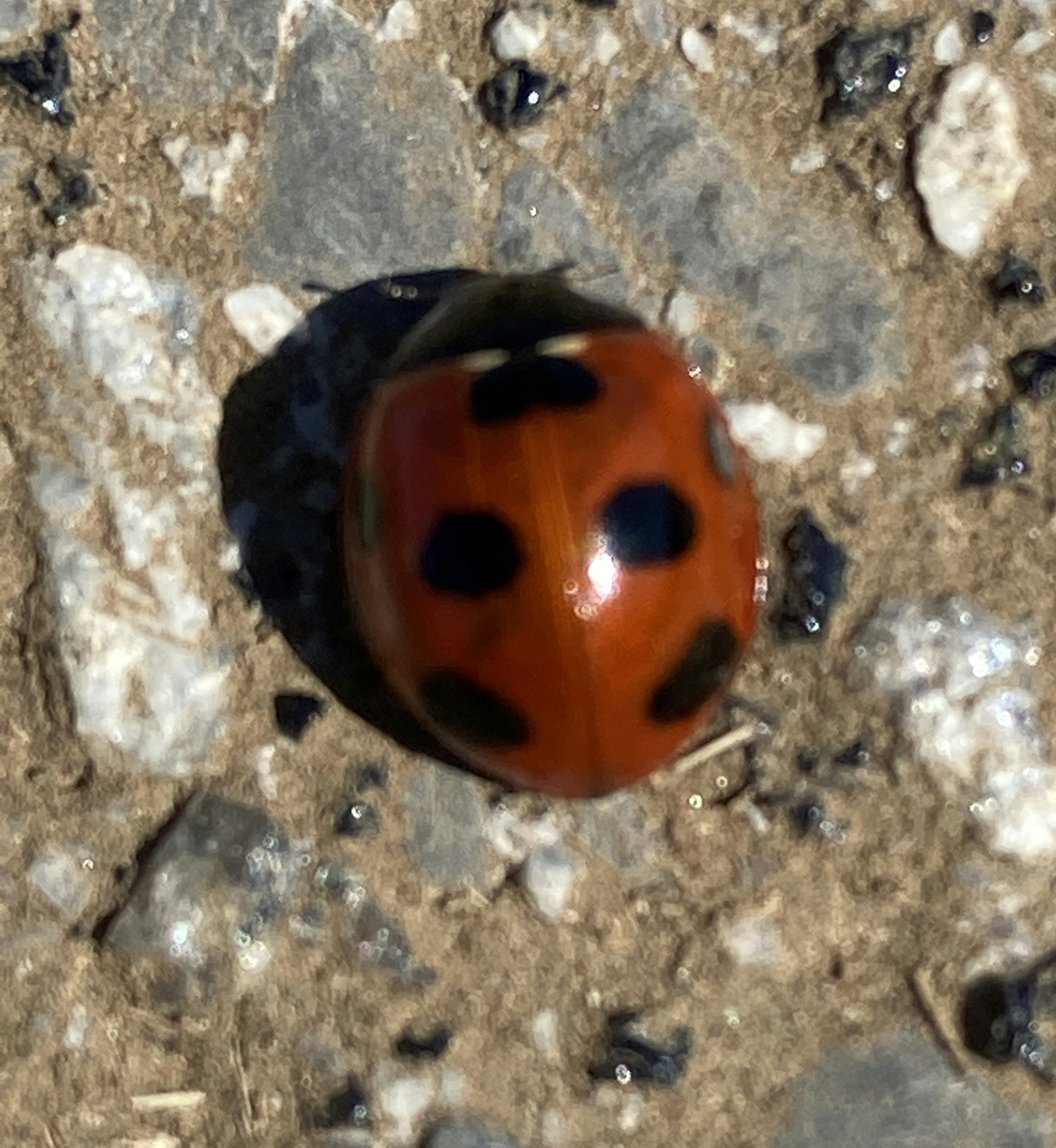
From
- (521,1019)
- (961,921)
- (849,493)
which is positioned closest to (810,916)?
(961,921)

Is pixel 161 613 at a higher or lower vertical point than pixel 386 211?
lower

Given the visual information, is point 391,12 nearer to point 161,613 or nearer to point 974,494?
point 161,613

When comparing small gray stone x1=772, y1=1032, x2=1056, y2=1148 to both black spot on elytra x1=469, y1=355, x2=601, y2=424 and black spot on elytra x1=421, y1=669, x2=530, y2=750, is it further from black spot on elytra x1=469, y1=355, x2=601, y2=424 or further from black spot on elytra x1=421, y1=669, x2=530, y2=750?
black spot on elytra x1=469, y1=355, x2=601, y2=424

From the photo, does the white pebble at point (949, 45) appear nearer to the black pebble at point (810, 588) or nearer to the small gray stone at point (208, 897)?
the black pebble at point (810, 588)

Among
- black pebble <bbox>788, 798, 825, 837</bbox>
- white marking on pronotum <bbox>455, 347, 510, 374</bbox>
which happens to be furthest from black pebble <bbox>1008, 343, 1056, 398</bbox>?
white marking on pronotum <bbox>455, 347, 510, 374</bbox>

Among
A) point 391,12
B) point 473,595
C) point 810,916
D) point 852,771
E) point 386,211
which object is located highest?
point 391,12

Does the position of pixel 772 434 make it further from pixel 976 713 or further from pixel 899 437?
pixel 976 713

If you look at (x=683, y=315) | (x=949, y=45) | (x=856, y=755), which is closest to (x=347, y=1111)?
(x=856, y=755)
